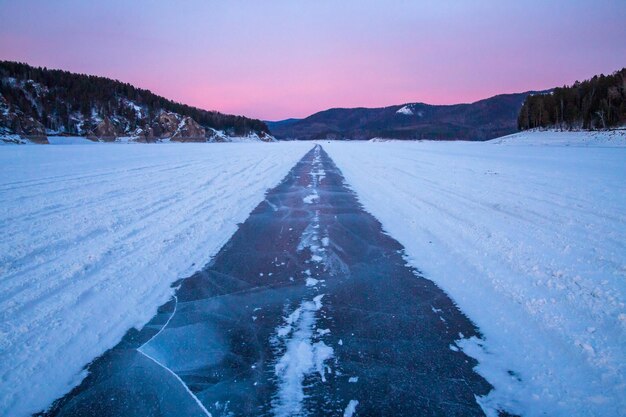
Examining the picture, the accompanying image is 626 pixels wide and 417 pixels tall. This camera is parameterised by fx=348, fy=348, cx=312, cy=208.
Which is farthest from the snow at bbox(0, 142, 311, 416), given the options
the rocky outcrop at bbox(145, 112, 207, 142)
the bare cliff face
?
the rocky outcrop at bbox(145, 112, 207, 142)

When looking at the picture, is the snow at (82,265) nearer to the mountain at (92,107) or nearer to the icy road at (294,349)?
the icy road at (294,349)

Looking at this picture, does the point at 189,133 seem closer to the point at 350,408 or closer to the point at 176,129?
the point at 176,129

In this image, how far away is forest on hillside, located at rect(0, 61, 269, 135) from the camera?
99631mm

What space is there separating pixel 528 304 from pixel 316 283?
219 cm

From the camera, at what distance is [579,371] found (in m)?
2.49

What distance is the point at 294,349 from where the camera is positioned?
2.77 metres

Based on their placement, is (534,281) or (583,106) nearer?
(534,281)

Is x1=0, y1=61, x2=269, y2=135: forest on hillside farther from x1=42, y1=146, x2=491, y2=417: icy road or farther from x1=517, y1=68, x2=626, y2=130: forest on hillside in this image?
x1=517, y1=68, x2=626, y2=130: forest on hillside

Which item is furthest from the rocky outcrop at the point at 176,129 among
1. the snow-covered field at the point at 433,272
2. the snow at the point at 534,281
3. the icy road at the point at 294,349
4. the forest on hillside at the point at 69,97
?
the icy road at the point at 294,349

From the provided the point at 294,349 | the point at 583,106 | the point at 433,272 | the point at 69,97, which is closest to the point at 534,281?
the point at 433,272

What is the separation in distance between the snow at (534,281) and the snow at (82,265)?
300 centimetres

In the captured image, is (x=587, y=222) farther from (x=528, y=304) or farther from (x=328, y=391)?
(x=328, y=391)

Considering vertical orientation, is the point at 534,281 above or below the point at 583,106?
below

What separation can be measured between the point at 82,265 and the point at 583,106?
8210 cm
